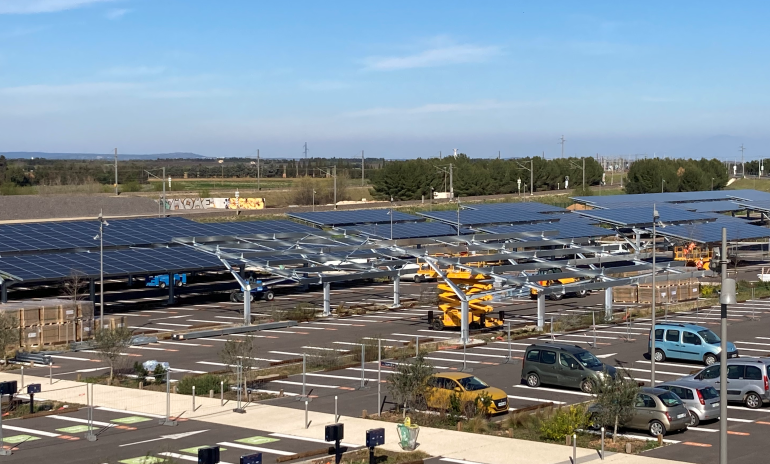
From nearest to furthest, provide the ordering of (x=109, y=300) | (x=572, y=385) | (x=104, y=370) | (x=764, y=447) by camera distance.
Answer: (x=764, y=447), (x=572, y=385), (x=104, y=370), (x=109, y=300)

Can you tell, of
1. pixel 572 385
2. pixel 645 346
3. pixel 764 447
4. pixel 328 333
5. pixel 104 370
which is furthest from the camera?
pixel 328 333

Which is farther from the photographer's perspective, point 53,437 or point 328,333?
point 328,333

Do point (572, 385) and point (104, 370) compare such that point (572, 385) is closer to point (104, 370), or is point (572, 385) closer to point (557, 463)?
point (557, 463)

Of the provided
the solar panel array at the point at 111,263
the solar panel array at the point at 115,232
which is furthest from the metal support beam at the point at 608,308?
the solar panel array at the point at 115,232

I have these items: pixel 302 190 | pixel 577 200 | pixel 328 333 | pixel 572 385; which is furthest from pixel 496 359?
pixel 302 190

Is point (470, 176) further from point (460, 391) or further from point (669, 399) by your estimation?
point (669, 399)

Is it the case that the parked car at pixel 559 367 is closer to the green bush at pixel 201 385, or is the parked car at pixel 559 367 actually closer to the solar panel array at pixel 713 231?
the green bush at pixel 201 385

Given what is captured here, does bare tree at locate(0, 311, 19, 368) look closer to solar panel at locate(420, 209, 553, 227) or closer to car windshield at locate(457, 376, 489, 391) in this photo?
car windshield at locate(457, 376, 489, 391)
